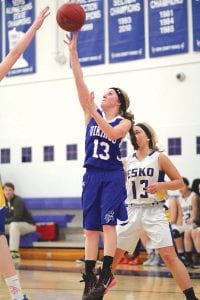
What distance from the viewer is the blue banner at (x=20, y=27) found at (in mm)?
11805

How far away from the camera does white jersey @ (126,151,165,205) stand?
482cm

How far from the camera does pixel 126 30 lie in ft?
35.4

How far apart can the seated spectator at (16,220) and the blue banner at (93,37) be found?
3.04m

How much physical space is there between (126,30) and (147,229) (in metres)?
6.80

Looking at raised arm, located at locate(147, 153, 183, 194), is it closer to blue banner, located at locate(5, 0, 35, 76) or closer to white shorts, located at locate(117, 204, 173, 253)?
white shorts, located at locate(117, 204, 173, 253)

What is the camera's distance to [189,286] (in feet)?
14.7

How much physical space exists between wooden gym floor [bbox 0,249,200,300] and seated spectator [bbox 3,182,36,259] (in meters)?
0.99

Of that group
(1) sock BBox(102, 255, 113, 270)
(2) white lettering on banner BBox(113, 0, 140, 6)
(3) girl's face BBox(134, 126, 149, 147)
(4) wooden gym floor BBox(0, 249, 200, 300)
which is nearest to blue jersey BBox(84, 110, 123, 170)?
(3) girl's face BBox(134, 126, 149, 147)

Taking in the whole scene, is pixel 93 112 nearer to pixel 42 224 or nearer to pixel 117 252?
pixel 117 252

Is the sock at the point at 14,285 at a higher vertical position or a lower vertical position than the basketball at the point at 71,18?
lower

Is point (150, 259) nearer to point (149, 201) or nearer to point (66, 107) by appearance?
point (66, 107)

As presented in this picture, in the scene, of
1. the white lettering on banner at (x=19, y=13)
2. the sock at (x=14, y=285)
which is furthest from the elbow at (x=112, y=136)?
the white lettering on banner at (x=19, y=13)

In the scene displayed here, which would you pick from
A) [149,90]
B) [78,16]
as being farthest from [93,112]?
[149,90]

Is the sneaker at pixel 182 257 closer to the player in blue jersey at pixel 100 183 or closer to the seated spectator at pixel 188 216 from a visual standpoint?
the seated spectator at pixel 188 216
